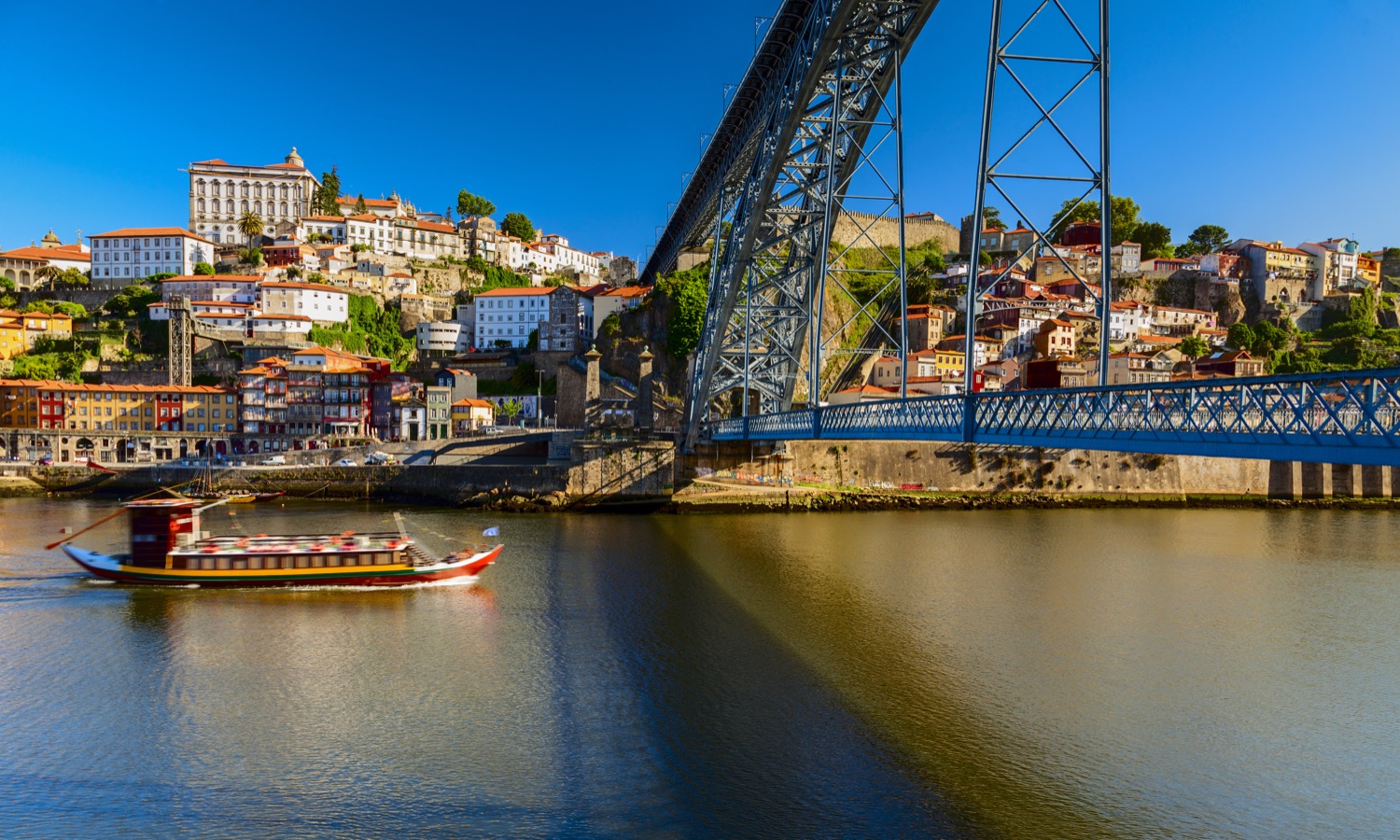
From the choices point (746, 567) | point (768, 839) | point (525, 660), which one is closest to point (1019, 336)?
point (746, 567)

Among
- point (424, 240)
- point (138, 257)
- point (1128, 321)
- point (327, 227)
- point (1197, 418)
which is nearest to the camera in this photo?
point (1197, 418)

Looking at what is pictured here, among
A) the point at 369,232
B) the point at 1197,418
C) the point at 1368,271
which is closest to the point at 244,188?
the point at 369,232

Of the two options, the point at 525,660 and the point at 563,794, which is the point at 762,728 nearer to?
the point at 563,794

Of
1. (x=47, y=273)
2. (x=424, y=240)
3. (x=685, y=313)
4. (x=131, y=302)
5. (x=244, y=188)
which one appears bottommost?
(x=685, y=313)

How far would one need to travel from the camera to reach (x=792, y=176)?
23.8 meters

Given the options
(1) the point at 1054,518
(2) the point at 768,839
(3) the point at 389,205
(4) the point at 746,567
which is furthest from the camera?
(3) the point at 389,205

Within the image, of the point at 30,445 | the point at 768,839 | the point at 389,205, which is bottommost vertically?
the point at 768,839

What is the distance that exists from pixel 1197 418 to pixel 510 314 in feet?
175

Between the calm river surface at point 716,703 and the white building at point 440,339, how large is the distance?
130 ft

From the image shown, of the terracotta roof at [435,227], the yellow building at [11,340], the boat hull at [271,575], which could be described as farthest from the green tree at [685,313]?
the yellow building at [11,340]

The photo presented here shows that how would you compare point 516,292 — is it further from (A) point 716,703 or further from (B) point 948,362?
(A) point 716,703

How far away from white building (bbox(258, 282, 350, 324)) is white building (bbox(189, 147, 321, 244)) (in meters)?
24.0

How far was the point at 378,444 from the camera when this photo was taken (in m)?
39.8

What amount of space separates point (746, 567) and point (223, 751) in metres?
12.6
